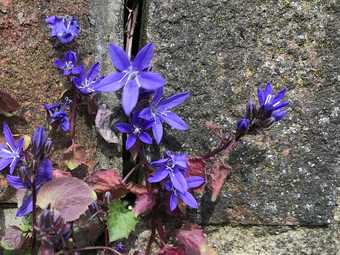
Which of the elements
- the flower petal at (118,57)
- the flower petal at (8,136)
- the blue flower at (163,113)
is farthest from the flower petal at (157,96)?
A: the flower petal at (8,136)

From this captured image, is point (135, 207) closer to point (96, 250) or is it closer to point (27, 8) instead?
point (96, 250)

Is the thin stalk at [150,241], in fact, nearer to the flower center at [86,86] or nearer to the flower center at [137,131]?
the flower center at [137,131]

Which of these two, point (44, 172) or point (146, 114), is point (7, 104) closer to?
point (44, 172)

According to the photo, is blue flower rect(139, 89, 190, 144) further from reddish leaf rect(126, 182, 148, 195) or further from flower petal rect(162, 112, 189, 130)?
reddish leaf rect(126, 182, 148, 195)

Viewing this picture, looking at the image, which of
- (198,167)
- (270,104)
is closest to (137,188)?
(198,167)

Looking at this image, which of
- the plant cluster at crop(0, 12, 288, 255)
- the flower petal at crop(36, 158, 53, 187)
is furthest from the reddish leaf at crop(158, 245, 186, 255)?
the flower petal at crop(36, 158, 53, 187)

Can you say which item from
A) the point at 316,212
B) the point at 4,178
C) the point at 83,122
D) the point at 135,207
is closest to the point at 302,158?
the point at 316,212
